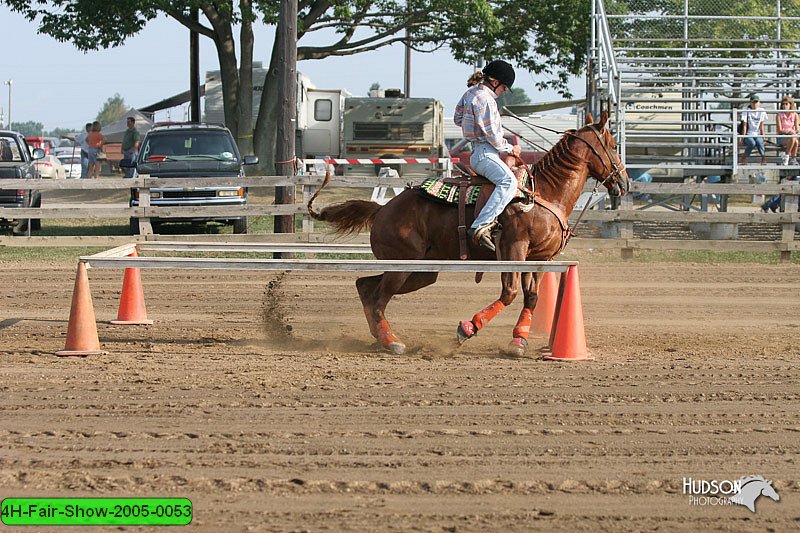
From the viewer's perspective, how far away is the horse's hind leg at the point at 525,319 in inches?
342

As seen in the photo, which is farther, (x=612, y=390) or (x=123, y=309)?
(x=123, y=309)

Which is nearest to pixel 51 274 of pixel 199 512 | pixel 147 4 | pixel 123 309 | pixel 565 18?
pixel 123 309

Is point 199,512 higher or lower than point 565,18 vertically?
lower

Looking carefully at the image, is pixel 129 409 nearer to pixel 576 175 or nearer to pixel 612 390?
pixel 612 390

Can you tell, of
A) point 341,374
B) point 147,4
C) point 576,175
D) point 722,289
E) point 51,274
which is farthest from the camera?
point 147,4

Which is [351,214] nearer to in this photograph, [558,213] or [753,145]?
[558,213]

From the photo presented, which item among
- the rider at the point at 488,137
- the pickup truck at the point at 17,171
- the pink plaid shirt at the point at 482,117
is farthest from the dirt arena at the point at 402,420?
the pickup truck at the point at 17,171

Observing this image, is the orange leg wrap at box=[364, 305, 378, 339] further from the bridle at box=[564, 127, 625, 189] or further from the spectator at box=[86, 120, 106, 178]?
the spectator at box=[86, 120, 106, 178]

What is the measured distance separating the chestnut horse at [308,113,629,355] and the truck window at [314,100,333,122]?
2535 cm

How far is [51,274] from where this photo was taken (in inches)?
555

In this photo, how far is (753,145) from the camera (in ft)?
69.4

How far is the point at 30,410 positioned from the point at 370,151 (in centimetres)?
2645

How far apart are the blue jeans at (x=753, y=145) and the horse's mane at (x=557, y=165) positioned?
42.1 feet

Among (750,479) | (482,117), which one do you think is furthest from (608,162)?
(750,479)
